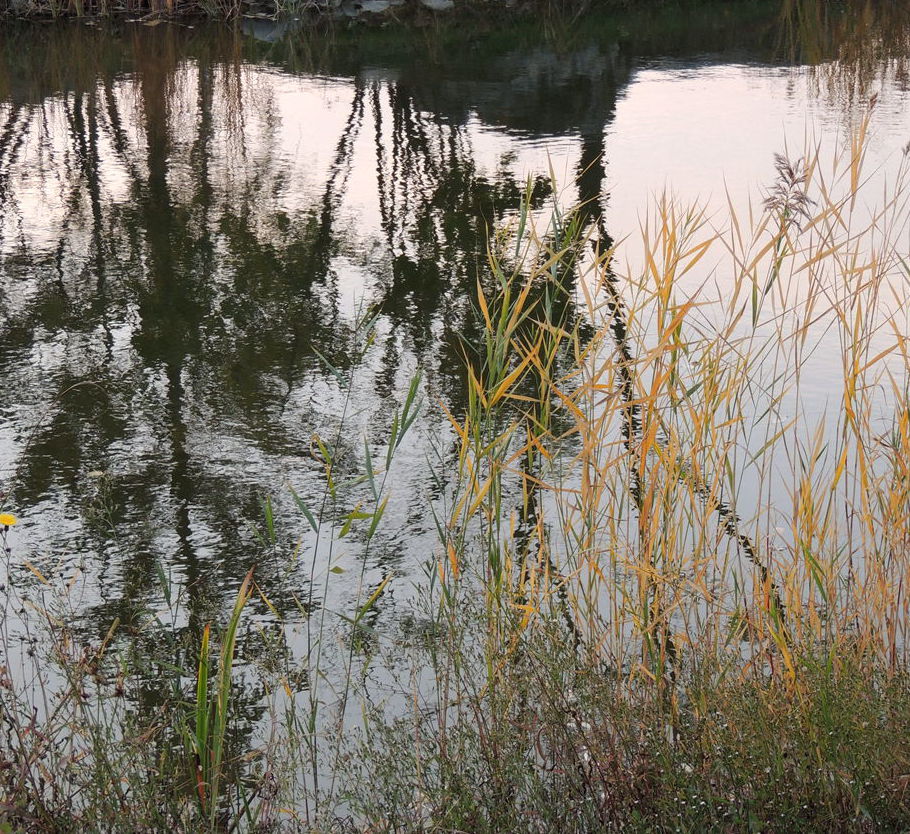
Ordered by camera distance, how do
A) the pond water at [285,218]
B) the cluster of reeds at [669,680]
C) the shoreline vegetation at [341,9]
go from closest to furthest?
1. the cluster of reeds at [669,680]
2. the pond water at [285,218]
3. the shoreline vegetation at [341,9]

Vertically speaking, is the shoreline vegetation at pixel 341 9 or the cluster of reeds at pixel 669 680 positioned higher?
the shoreline vegetation at pixel 341 9

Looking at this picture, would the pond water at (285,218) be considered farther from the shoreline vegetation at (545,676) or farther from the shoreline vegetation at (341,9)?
the shoreline vegetation at (341,9)

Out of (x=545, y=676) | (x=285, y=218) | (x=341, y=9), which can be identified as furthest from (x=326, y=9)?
(x=545, y=676)

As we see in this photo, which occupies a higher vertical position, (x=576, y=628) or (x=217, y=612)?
(x=576, y=628)

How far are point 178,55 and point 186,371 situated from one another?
648cm

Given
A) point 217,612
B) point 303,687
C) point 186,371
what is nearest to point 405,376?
point 186,371

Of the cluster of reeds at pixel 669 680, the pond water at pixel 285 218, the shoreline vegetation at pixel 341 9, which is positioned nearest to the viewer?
the cluster of reeds at pixel 669 680

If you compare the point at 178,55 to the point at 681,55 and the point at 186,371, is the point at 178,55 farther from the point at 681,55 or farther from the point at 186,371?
the point at 186,371

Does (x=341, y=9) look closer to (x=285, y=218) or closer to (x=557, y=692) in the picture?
(x=285, y=218)

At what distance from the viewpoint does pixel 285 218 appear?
18.0 ft

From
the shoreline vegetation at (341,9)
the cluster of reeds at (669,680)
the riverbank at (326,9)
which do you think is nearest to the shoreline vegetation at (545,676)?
the cluster of reeds at (669,680)

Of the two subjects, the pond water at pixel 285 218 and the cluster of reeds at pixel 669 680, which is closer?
the cluster of reeds at pixel 669 680

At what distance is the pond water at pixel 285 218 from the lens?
9.85 ft

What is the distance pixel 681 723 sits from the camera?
6.40 ft
